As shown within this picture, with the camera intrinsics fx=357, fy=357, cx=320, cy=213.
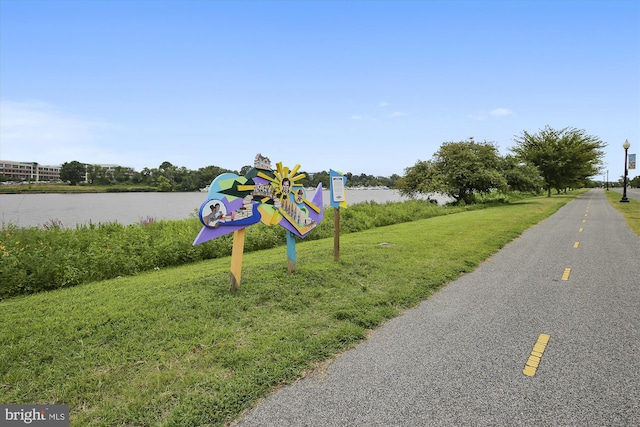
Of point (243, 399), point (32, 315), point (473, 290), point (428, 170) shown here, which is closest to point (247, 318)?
point (243, 399)

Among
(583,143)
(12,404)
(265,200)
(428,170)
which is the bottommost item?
(12,404)

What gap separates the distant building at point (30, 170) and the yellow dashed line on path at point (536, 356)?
82278mm

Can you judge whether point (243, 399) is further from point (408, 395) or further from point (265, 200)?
point (265, 200)

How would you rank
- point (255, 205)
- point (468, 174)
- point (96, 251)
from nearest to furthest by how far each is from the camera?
point (255, 205) < point (96, 251) < point (468, 174)

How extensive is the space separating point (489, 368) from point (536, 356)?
630 millimetres

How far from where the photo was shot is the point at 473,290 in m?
6.01

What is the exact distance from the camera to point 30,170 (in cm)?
7494

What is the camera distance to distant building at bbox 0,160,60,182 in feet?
228

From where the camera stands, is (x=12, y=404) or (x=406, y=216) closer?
(x=12, y=404)

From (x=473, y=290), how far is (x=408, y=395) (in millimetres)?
3579

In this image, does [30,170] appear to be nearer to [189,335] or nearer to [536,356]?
[189,335]

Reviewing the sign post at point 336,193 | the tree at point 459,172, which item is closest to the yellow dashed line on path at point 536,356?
the sign post at point 336,193

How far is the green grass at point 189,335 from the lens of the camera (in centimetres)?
293

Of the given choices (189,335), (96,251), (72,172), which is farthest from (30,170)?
(189,335)
